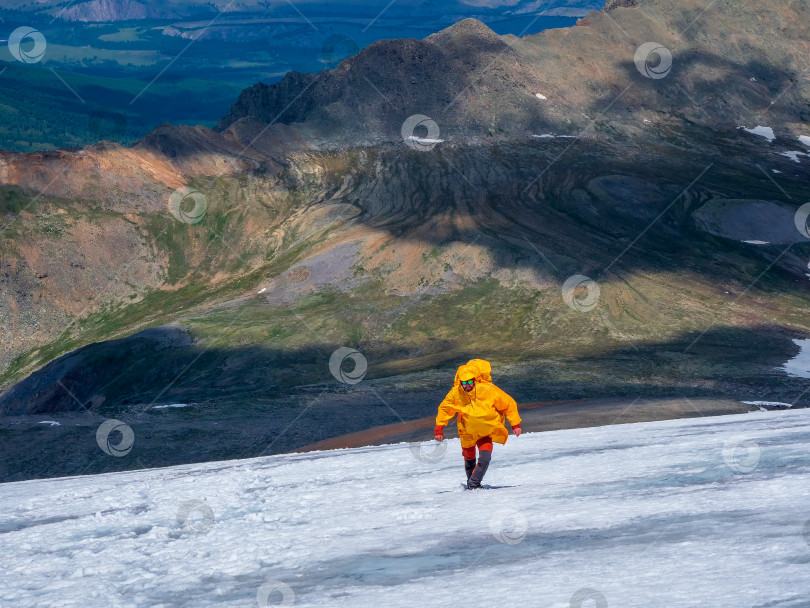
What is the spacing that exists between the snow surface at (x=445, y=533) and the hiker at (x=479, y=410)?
0.73m

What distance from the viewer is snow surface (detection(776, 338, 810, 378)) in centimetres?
3875

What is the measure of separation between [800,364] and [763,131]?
2532 inches

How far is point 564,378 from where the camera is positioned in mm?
38312

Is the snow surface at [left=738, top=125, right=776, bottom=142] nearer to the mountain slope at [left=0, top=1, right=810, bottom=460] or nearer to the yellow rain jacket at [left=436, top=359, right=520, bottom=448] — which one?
the mountain slope at [left=0, top=1, right=810, bottom=460]

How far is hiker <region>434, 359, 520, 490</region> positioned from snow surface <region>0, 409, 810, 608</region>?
2.39 ft

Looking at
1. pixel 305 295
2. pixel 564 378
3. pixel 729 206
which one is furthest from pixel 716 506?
pixel 729 206

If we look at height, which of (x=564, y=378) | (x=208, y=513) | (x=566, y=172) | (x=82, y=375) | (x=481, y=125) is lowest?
(x=208, y=513)

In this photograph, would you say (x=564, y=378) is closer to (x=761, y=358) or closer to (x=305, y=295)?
(x=761, y=358)

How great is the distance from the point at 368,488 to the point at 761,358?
3290 centimetres

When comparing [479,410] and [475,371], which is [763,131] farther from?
[475,371]

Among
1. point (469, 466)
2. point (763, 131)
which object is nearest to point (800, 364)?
point (469, 466)

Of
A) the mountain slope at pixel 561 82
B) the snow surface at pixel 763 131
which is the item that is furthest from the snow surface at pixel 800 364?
the snow surface at pixel 763 131

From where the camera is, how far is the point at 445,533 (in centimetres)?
987

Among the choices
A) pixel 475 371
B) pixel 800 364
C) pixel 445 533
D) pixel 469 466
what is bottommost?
pixel 445 533
